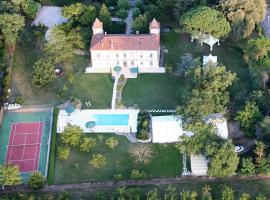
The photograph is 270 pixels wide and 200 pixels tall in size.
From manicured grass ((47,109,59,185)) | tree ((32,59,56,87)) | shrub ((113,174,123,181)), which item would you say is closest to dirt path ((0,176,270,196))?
shrub ((113,174,123,181))

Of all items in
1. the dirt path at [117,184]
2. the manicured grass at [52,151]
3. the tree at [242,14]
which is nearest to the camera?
the dirt path at [117,184]

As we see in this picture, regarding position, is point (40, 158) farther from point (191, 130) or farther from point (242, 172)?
point (242, 172)

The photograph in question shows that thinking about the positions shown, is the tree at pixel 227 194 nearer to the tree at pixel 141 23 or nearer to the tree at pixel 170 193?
the tree at pixel 170 193

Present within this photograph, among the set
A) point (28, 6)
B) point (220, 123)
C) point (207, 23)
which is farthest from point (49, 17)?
point (220, 123)

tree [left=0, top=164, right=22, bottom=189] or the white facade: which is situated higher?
the white facade

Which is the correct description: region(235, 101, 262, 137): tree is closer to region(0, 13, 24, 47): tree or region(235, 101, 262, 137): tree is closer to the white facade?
the white facade

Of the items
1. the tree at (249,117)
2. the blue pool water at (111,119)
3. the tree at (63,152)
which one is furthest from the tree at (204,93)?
the tree at (63,152)
